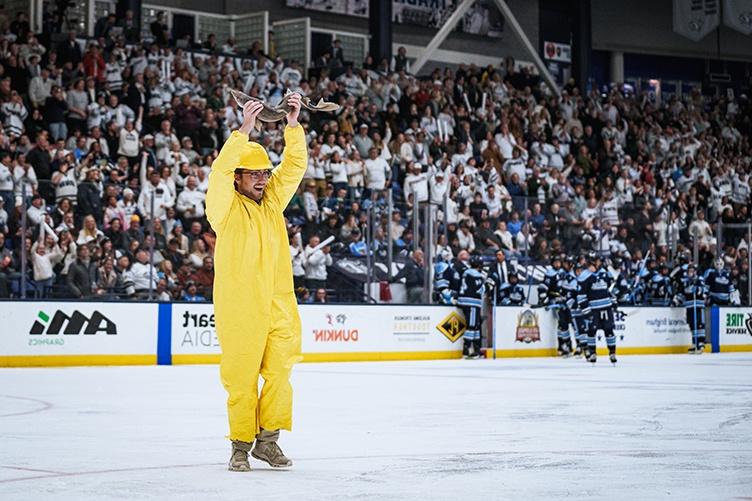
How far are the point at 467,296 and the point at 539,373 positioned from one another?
610 centimetres

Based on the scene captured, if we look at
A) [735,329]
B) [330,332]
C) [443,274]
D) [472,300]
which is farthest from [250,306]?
[735,329]

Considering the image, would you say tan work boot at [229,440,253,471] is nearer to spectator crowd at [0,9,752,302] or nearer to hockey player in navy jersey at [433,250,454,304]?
spectator crowd at [0,9,752,302]

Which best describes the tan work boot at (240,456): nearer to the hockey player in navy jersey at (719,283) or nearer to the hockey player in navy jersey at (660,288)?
the hockey player in navy jersey at (660,288)

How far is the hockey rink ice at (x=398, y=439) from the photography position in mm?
7078

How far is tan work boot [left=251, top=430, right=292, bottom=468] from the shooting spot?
8.06 metres

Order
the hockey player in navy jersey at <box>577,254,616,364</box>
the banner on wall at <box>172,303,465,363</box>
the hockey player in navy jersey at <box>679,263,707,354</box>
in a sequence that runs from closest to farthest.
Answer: the banner on wall at <box>172,303,465,363</box> < the hockey player in navy jersey at <box>577,254,616,364</box> < the hockey player in navy jersey at <box>679,263,707,354</box>

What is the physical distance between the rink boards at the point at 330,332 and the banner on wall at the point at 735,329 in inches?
1.0

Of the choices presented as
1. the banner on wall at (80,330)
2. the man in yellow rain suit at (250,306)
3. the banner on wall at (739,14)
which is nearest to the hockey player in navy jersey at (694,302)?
the banner on wall at (739,14)

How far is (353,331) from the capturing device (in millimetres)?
25344

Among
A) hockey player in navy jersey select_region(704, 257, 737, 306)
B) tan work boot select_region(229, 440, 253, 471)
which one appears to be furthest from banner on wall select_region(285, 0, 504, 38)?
tan work boot select_region(229, 440, 253, 471)

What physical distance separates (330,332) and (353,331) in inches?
24.6

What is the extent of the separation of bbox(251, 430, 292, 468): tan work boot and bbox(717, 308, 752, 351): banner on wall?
25364mm

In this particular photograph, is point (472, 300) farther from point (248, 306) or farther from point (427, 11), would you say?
point (248, 306)

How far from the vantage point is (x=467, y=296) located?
88.5 feet
